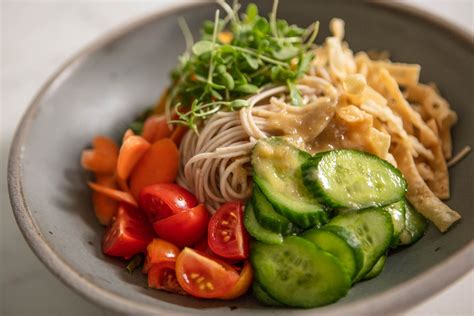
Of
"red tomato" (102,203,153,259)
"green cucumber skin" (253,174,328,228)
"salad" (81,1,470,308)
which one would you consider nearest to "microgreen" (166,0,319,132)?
"salad" (81,1,470,308)

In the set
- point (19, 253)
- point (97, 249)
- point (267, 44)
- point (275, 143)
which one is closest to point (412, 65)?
point (267, 44)

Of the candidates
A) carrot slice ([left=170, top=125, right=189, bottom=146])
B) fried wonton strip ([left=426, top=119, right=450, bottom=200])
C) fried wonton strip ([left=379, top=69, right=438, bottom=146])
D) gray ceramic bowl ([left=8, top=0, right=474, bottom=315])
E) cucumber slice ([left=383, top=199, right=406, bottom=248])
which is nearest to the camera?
gray ceramic bowl ([left=8, top=0, right=474, bottom=315])

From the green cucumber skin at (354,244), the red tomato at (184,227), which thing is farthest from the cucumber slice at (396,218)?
the red tomato at (184,227)

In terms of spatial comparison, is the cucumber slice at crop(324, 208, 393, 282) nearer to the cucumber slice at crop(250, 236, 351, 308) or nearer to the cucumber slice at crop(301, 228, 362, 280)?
the cucumber slice at crop(301, 228, 362, 280)

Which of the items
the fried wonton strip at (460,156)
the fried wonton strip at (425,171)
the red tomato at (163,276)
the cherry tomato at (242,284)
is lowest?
the red tomato at (163,276)

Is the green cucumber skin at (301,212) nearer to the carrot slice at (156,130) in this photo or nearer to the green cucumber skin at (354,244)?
the green cucumber skin at (354,244)

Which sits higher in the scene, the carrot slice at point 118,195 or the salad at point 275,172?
the salad at point 275,172

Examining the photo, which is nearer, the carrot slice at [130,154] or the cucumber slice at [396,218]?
the cucumber slice at [396,218]
